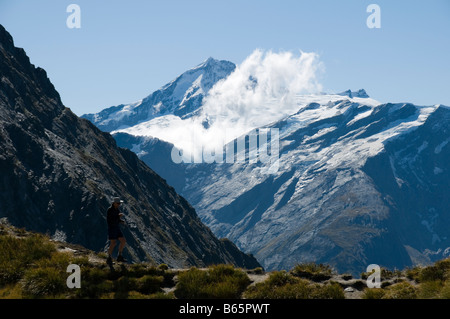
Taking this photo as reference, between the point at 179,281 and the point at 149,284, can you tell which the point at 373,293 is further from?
the point at 149,284

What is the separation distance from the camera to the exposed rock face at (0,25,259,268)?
11406cm

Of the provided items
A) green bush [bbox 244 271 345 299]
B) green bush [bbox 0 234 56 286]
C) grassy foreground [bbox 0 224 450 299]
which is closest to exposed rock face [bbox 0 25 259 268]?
green bush [bbox 0 234 56 286]

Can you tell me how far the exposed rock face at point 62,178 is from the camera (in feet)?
374

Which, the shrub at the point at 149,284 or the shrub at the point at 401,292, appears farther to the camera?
the shrub at the point at 149,284

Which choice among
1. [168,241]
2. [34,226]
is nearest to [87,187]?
[34,226]

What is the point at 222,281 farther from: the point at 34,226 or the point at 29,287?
the point at 34,226

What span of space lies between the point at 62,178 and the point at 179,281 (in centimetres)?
11412

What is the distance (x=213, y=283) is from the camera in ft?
67.6

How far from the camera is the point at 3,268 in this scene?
21281 mm

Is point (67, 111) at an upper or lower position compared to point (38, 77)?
lower

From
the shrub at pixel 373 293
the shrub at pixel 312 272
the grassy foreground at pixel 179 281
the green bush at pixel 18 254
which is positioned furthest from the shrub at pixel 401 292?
the green bush at pixel 18 254

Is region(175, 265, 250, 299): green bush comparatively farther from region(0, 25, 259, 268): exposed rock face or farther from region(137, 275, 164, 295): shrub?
region(0, 25, 259, 268): exposed rock face

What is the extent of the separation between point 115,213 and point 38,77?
173m

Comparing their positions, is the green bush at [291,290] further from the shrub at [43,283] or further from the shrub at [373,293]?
the shrub at [43,283]
